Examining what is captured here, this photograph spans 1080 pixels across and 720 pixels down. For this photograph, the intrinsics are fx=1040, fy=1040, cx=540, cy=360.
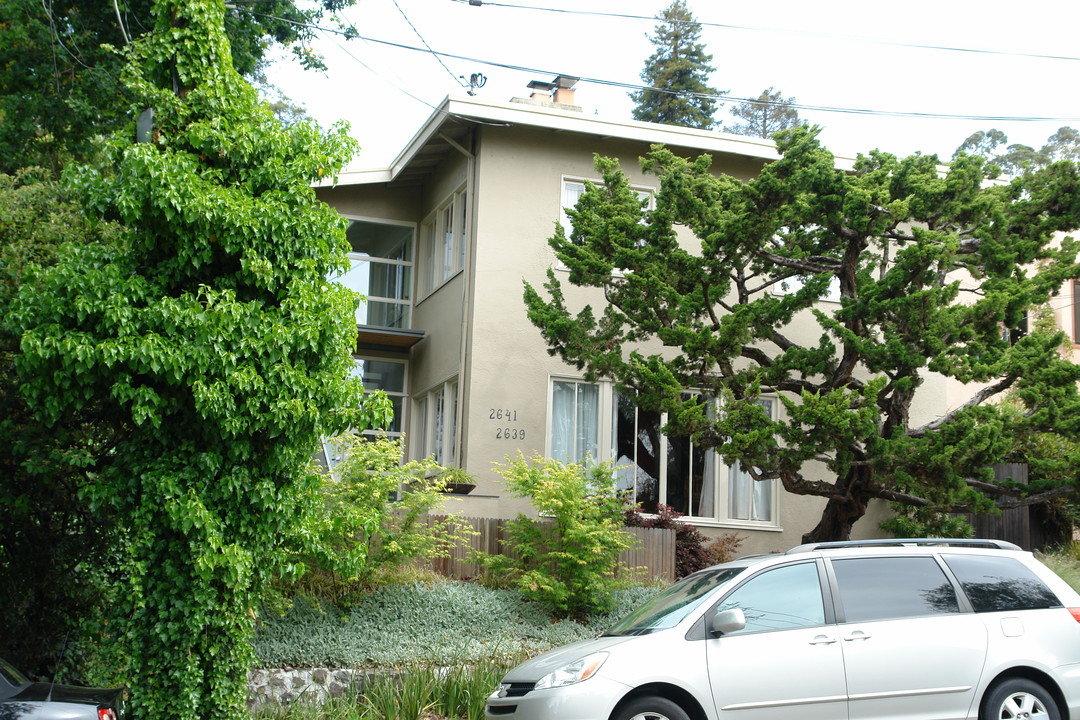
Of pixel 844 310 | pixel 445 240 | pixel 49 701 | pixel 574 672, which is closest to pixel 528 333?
pixel 445 240

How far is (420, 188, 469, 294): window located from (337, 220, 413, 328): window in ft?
1.96

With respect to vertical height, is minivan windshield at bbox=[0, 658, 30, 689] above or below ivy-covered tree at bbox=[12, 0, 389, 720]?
below

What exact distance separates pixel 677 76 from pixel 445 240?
109ft

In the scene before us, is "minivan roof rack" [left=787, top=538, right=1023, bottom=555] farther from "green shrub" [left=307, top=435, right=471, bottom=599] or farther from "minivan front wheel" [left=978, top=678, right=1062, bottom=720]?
"green shrub" [left=307, top=435, right=471, bottom=599]

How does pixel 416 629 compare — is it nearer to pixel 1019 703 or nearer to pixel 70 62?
pixel 1019 703

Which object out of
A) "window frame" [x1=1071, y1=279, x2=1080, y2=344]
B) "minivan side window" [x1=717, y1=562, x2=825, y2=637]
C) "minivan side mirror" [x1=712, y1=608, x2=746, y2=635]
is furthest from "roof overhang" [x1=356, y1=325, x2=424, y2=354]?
"window frame" [x1=1071, y1=279, x2=1080, y2=344]

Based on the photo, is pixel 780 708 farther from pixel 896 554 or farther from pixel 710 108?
pixel 710 108

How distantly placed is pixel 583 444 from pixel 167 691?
9523mm

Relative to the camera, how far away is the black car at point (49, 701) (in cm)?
593

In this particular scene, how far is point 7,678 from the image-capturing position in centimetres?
630

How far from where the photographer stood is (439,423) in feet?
60.5

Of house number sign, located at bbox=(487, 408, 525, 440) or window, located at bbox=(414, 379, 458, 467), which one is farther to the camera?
window, located at bbox=(414, 379, 458, 467)

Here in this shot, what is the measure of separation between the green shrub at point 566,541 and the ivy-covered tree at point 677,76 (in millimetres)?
37117

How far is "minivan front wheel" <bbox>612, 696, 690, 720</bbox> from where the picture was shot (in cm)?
728
